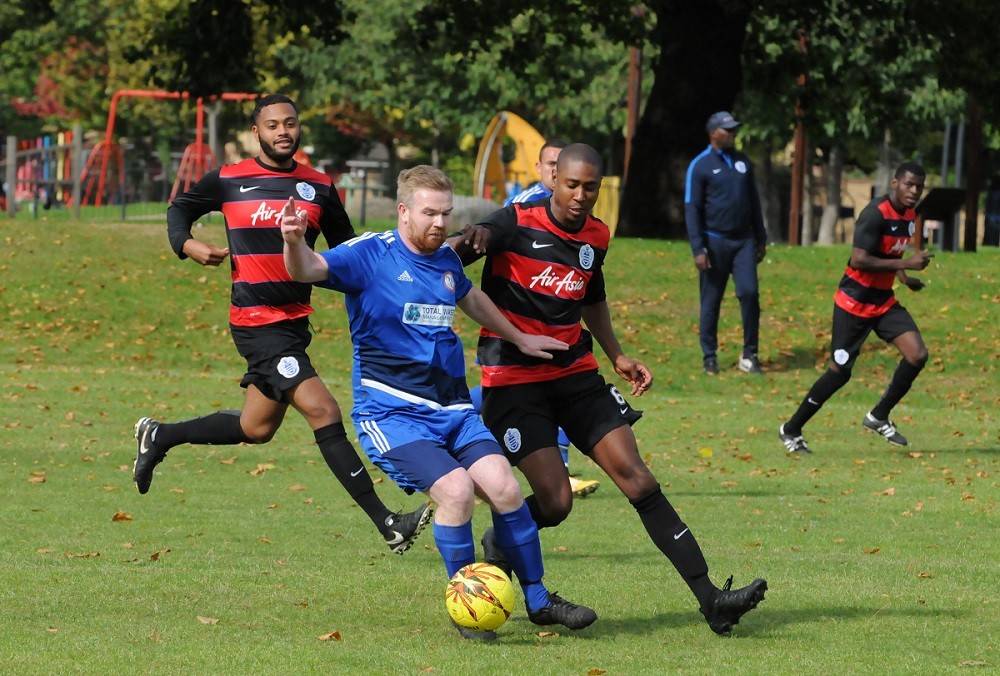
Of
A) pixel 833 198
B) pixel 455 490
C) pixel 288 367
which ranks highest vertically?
pixel 288 367

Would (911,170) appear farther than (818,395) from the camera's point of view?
No

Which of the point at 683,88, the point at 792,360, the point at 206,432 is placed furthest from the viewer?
the point at 683,88

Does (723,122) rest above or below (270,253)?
above

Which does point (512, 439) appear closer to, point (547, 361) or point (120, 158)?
point (547, 361)

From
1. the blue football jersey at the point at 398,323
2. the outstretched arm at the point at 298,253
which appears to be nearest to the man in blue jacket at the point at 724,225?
the blue football jersey at the point at 398,323

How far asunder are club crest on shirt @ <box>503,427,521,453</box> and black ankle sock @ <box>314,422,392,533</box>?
2.52 feet

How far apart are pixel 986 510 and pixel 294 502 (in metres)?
4.43

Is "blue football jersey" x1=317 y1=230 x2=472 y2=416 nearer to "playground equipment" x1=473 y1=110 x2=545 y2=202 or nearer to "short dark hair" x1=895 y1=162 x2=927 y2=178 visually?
"short dark hair" x1=895 y1=162 x2=927 y2=178

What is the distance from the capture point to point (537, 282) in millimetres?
7426

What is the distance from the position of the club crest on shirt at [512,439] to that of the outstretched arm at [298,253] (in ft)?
3.78

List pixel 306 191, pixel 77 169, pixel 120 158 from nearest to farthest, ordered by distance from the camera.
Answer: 1. pixel 306 191
2. pixel 77 169
3. pixel 120 158

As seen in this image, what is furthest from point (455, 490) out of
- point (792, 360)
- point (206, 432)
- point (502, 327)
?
point (792, 360)

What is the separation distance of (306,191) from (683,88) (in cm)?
1766

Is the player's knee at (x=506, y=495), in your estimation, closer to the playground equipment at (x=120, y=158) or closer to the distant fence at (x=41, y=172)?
the distant fence at (x=41, y=172)
